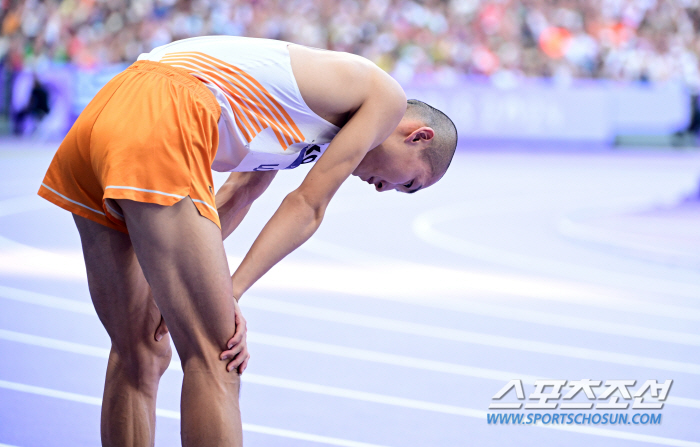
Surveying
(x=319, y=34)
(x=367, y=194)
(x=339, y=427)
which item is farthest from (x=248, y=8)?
(x=339, y=427)

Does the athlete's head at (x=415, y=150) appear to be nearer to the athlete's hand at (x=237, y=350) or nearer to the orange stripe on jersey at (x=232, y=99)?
the orange stripe on jersey at (x=232, y=99)

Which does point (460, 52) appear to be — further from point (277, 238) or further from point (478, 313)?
point (277, 238)

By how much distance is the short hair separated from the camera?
2703 mm

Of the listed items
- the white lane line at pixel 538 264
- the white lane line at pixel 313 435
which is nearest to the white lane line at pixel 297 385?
the white lane line at pixel 313 435

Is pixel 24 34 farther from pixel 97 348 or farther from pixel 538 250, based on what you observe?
pixel 97 348

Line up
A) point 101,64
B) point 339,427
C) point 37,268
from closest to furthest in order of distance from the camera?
point 339,427, point 37,268, point 101,64

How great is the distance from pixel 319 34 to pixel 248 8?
1.82 meters

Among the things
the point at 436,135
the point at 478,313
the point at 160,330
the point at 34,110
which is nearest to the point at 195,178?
the point at 160,330

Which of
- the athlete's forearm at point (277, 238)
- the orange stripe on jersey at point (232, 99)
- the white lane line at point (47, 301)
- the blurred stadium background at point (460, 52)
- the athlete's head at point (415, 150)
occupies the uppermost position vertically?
the blurred stadium background at point (460, 52)

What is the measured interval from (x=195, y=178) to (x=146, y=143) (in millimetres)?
164

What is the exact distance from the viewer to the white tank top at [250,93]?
7.54 ft

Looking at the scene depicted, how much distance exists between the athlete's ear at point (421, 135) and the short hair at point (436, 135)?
0.03 meters

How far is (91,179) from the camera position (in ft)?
7.64

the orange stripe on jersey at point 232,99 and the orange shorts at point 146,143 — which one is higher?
the orange stripe on jersey at point 232,99
